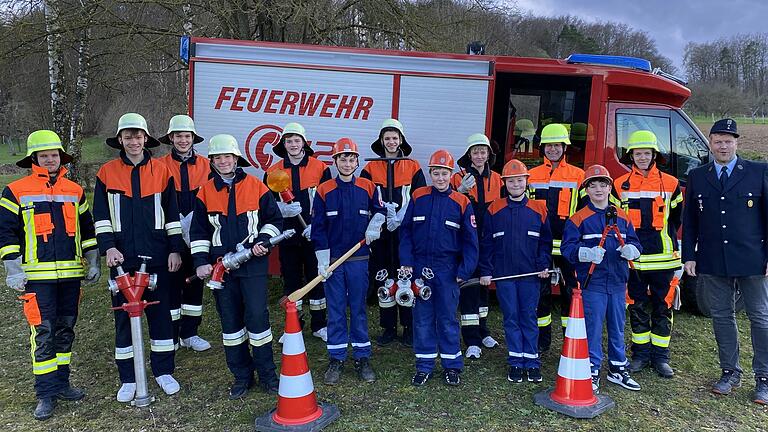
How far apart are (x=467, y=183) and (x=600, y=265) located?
4.16 ft

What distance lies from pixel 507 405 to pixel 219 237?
99.4 inches

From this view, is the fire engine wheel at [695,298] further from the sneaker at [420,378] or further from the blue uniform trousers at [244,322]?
the blue uniform trousers at [244,322]

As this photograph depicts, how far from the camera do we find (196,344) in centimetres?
504

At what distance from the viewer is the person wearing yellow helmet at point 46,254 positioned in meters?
3.75

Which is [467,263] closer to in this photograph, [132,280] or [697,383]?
[697,383]

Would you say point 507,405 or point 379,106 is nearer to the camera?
point 507,405

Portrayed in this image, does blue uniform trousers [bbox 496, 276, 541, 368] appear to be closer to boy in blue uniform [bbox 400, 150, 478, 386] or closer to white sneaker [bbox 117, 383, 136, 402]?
boy in blue uniform [bbox 400, 150, 478, 386]

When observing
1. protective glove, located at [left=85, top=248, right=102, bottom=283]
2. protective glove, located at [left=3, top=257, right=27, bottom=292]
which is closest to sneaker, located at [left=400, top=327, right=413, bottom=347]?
protective glove, located at [left=85, top=248, right=102, bottom=283]

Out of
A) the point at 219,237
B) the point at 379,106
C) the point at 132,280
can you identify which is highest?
the point at 379,106

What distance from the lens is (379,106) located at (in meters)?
5.54

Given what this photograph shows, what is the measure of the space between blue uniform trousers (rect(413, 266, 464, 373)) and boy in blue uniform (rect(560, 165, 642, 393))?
3.18 feet

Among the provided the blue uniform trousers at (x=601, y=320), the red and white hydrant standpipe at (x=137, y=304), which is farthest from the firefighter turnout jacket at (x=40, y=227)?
the blue uniform trousers at (x=601, y=320)

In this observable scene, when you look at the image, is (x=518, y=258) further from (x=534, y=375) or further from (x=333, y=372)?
(x=333, y=372)

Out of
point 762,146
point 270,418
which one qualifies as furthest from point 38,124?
point 762,146
